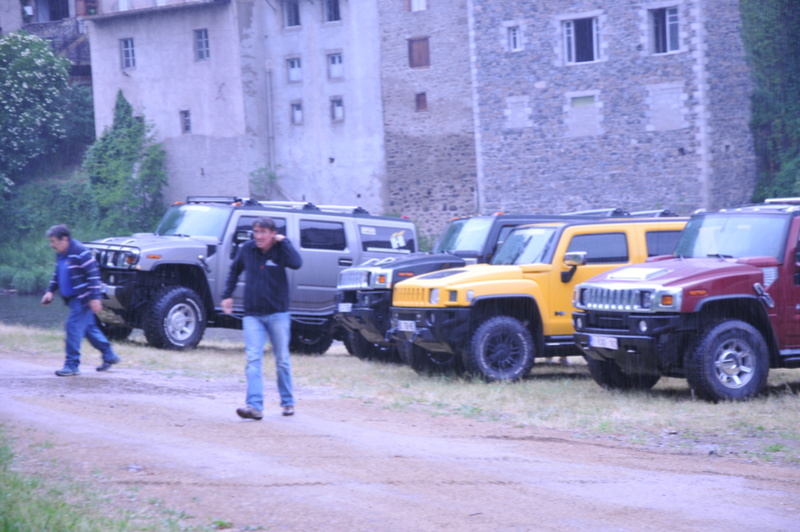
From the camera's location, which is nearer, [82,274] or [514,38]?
[82,274]

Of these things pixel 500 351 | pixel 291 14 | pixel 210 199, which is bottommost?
pixel 500 351

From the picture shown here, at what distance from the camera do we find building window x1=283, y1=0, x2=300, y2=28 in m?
51.6

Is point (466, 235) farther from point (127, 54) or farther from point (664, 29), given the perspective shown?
point (127, 54)

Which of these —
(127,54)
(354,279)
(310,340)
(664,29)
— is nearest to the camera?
(354,279)

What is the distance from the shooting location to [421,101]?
4884 centimetres

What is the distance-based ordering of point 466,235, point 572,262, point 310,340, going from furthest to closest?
point 310,340
point 466,235
point 572,262

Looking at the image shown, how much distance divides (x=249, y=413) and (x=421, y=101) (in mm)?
40395

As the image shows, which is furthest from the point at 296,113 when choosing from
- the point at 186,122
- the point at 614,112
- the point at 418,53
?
the point at 614,112

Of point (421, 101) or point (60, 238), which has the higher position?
point (421, 101)

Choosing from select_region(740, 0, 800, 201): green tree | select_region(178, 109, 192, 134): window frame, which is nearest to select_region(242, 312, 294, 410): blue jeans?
select_region(740, 0, 800, 201): green tree

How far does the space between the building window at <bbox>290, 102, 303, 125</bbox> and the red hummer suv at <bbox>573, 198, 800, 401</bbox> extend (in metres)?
40.7

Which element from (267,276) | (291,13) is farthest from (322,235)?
(291,13)

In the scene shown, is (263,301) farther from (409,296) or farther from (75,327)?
(409,296)

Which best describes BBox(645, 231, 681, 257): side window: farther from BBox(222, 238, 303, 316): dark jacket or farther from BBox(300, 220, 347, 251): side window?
BBox(222, 238, 303, 316): dark jacket
